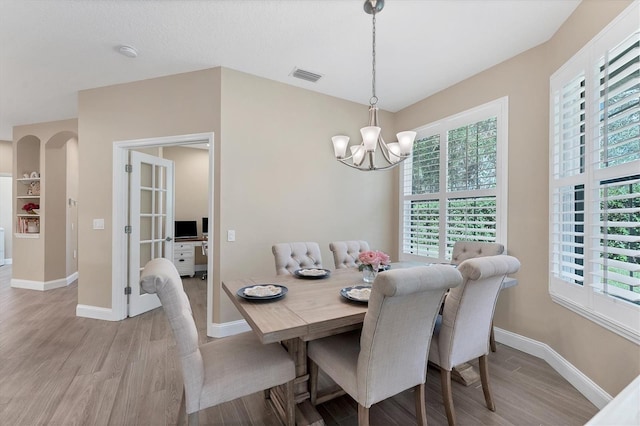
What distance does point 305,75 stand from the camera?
10.5 ft

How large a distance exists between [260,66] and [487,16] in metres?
2.14

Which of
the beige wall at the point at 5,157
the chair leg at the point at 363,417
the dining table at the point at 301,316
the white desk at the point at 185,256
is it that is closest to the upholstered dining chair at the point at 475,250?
the dining table at the point at 301,316

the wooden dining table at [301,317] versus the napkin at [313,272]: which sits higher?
the napkin at [313,272]

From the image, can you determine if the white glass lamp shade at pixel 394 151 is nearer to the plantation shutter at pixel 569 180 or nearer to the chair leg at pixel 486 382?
the plantation shutter at pixel 569 180

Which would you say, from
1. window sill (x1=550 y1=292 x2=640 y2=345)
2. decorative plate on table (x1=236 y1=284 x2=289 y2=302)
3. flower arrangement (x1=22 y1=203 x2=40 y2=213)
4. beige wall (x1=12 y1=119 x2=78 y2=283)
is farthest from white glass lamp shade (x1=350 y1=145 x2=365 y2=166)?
flower arrangement (x1=22 y1=203 x2=40 y2=213)

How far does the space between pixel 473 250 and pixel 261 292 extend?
7.42ft

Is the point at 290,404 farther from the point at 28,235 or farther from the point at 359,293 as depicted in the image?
the point at 28,235

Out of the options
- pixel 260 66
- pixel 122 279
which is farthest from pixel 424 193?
pixel 122 279

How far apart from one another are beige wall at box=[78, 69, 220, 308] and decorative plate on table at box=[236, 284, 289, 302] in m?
2.14

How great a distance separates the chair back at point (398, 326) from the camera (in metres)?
1.25

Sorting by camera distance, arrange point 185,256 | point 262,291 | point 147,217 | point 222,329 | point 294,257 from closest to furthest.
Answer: point 262,291
point 294,257
point 222,329
point 147,217
point 185,256

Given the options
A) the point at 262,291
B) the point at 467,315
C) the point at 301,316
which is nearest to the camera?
the point at 301,316

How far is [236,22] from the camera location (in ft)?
7.57

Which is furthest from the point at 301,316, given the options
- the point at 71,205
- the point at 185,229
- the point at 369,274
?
the point at 71,205
